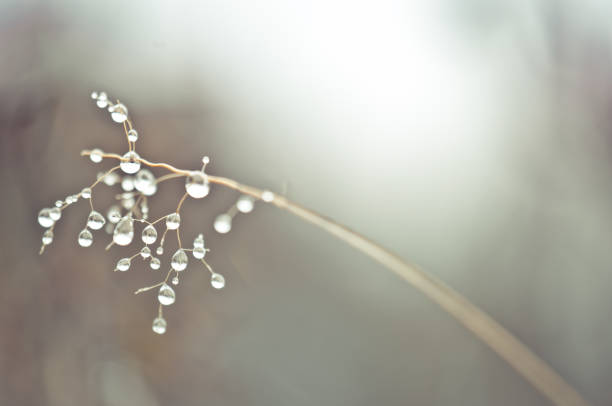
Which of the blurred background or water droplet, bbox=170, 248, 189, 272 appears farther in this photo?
the blurred background

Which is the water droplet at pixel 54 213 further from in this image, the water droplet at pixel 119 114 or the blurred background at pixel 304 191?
the blurred background at pixel 304 191

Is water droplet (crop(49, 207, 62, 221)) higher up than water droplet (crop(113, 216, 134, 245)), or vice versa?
water droplet (crop(113, 216, 134, 245))

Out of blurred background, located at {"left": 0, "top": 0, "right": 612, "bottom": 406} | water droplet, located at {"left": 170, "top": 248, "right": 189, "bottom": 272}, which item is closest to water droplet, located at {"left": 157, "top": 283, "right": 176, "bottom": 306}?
water droplet, located at {"left": 170, "top": 248, "right": 189, "bottom": 272}

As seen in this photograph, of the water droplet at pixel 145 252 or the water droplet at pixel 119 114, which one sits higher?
the water droplet at pixel 119 114

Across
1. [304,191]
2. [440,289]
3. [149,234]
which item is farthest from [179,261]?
[304,191]

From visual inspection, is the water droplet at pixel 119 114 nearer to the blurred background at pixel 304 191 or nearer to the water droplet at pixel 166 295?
the water droplet at pixel 166 295

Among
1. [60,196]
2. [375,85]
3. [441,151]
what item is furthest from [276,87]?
[60,196]

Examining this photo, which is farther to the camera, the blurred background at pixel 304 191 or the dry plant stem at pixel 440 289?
the blurred background at pixel 304 191


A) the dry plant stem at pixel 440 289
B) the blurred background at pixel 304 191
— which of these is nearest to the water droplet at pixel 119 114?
the dry plant stem at pixel 440 289

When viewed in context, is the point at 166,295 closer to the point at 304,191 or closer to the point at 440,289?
the point at 440,289

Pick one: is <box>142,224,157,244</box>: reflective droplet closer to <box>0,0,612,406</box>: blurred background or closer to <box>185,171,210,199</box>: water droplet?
<box>185,171,210,199</box>: water droplet
